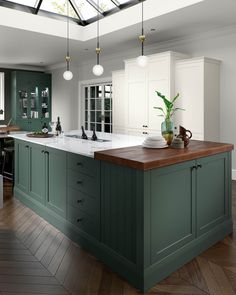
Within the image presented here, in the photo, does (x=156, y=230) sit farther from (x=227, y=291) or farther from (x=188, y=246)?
(x=227, y=291)

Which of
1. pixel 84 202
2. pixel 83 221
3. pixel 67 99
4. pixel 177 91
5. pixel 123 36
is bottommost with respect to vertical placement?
pixel 83 221

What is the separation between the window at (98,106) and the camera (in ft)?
26.1

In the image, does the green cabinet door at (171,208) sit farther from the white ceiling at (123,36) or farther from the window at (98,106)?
the window at (98,106)

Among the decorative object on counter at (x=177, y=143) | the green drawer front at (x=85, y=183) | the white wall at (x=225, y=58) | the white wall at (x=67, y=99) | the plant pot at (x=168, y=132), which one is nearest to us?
the green drawer front at (x=85, y=183)

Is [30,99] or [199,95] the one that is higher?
[30,99]

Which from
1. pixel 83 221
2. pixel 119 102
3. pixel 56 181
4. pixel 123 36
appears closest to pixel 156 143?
pixel 83 221

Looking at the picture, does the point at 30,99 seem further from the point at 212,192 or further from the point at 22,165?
the point at 212,192

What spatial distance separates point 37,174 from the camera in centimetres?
354

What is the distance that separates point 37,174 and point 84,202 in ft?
3.59

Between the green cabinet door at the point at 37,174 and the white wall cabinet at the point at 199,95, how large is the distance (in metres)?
2.77

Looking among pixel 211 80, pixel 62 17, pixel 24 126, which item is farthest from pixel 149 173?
pixel 24 126

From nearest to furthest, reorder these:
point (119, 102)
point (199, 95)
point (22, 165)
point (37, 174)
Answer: point (37, 174)
point (22, 165)
point (199, 95)
point (119, 102)

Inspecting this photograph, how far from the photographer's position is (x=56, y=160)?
3.12 m

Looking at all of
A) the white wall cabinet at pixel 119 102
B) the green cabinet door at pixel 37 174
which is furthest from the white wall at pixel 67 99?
the green cabinet door at pixel 37 174
